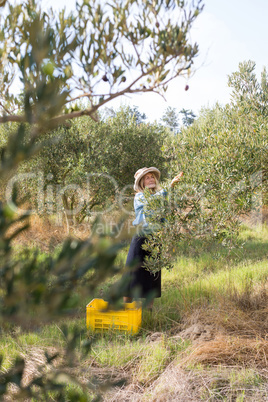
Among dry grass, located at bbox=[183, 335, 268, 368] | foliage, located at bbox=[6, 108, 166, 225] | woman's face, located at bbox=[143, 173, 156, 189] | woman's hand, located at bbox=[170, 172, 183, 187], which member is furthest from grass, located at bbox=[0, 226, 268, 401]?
foliage, located at bbox=[6, 108, 166, 225]

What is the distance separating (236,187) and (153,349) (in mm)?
2157

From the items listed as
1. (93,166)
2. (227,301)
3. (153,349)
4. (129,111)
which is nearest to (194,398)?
(153,349)

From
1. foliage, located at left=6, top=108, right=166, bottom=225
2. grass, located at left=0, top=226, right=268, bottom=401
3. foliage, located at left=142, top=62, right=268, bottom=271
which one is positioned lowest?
grass, located at left=0, top=226, right=268, bottom=401

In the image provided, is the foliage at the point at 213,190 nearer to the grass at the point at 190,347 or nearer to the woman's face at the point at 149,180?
the grass at the point at 190,347

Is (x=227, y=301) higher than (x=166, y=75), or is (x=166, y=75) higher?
(x=166, y=75)

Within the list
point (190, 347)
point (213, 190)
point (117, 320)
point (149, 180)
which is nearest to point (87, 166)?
point (149, 180)

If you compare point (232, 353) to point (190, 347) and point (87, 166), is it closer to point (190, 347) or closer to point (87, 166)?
point (190, 347)

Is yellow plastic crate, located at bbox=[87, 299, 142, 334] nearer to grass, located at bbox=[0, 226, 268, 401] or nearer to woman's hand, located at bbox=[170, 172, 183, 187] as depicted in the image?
grass, located at bbox=[0, 226, 268, 401]

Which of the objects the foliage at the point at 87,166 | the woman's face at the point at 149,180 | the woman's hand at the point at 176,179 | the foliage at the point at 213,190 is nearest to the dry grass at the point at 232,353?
the foliage at the point at 213,190

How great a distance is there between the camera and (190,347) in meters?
4.27

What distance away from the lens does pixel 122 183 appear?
10.8 meters

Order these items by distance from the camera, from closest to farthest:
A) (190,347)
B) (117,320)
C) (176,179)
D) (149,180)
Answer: (190,347) → (176,179) → (117,320) → (149,180)

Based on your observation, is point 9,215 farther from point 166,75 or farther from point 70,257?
point 166,75

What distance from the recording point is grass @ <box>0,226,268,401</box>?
367cm
